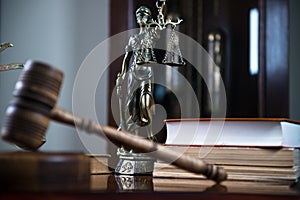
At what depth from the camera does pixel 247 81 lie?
6.14 ft

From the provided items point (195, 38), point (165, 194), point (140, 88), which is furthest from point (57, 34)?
point (165, 194)

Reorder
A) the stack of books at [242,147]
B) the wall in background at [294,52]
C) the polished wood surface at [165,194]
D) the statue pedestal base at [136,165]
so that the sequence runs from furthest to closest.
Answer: the wall in background at [294,52]
the statue pedestal base at [136,165]
the stack of books at [242,147]
the polished wood surface at [165,194]

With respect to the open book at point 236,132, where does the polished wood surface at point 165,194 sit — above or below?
below

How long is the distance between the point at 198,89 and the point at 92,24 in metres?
0.47

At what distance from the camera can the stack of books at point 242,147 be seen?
1.74ft

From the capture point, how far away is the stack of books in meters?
0.53

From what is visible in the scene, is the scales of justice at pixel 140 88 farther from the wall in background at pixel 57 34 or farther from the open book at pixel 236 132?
the wall in background at pixel 57 34

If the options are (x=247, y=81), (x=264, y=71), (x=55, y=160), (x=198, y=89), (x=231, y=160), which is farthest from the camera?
(x=198, y=89)

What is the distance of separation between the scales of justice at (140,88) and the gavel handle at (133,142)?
8.6 inches

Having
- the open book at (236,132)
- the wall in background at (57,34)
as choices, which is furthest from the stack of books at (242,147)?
the wall in background at (57,34)

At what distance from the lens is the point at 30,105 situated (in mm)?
419

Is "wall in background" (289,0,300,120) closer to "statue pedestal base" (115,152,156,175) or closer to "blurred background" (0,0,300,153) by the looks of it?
"blurred background" (0,0,300,153)

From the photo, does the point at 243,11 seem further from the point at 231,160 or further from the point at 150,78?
the point at 231,160

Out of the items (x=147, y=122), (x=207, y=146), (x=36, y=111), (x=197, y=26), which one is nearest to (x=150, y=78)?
(x=147, y=122)
